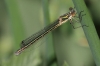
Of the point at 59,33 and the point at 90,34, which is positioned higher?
the point at 90,34

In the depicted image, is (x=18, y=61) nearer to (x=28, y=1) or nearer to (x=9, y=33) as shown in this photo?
(x=9, y=33)

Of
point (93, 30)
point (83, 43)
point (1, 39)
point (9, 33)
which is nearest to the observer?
point (93, 30)

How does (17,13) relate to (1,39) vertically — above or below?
above

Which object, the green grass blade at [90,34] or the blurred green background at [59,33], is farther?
the blurred green background at [59,33]

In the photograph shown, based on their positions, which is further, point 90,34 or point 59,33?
point 59,33

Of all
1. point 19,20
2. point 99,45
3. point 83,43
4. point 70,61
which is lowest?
point 70,61

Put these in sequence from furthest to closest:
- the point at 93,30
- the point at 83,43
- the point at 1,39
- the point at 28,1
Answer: the point at 28,1
the point at 1,39
the point at 83,43
the point at 93,30

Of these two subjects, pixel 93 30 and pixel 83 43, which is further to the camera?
pixel 83 43

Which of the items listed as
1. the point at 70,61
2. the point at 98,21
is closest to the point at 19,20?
the point at 70,61

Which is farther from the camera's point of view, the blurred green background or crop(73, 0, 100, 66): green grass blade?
the blurred green background

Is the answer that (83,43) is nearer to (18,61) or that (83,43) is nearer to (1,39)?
(1,39)
